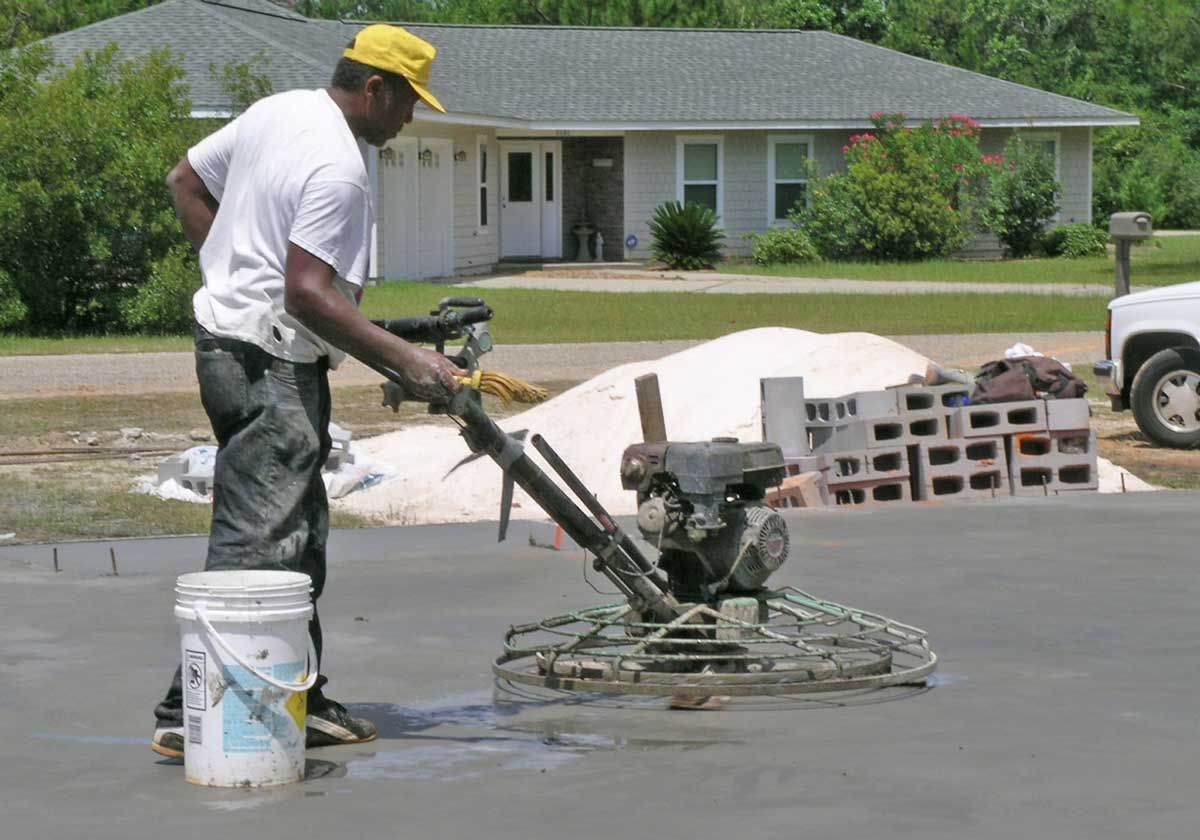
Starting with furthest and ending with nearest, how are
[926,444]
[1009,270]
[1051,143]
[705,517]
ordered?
[1051,143] < [1009,270] < [926,444] < [705,517]

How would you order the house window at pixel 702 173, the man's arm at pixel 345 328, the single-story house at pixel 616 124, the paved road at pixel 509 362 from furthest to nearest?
the house window at pixel 702 173 → the single-story house at pixel 616 124 → the paved road at pixel 509 362 → the man's arm at pixel 345 328

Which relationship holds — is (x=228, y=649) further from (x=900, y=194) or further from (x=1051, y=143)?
(x=1051, y=143)

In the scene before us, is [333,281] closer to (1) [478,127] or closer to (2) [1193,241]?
(1) [478,127]

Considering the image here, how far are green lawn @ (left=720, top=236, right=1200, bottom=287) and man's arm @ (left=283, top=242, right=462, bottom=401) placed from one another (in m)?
28.9

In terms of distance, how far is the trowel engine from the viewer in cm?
669

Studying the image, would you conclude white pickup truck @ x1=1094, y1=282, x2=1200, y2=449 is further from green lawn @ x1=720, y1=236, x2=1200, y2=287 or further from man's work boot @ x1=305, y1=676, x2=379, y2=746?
green lawn @ x1=720, y1=236, x2=1200, y2=287

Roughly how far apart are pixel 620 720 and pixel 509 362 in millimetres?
14539

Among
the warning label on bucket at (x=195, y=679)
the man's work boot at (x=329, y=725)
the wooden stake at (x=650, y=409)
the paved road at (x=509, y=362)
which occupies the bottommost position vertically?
the paved road at (x=509, y=362)

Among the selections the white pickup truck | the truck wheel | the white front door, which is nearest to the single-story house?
the white front door

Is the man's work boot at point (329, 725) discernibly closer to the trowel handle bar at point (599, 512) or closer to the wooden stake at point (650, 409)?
the trowel handle bar at point (599, 512)

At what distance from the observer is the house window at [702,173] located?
138 feet

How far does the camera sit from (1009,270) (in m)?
38.0

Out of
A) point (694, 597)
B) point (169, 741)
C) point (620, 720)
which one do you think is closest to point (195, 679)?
point (169, 741)

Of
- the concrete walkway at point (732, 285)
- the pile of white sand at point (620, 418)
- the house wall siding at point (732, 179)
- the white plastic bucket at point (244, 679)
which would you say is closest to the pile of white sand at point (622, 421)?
the pile of white sand at point (620, 418)
